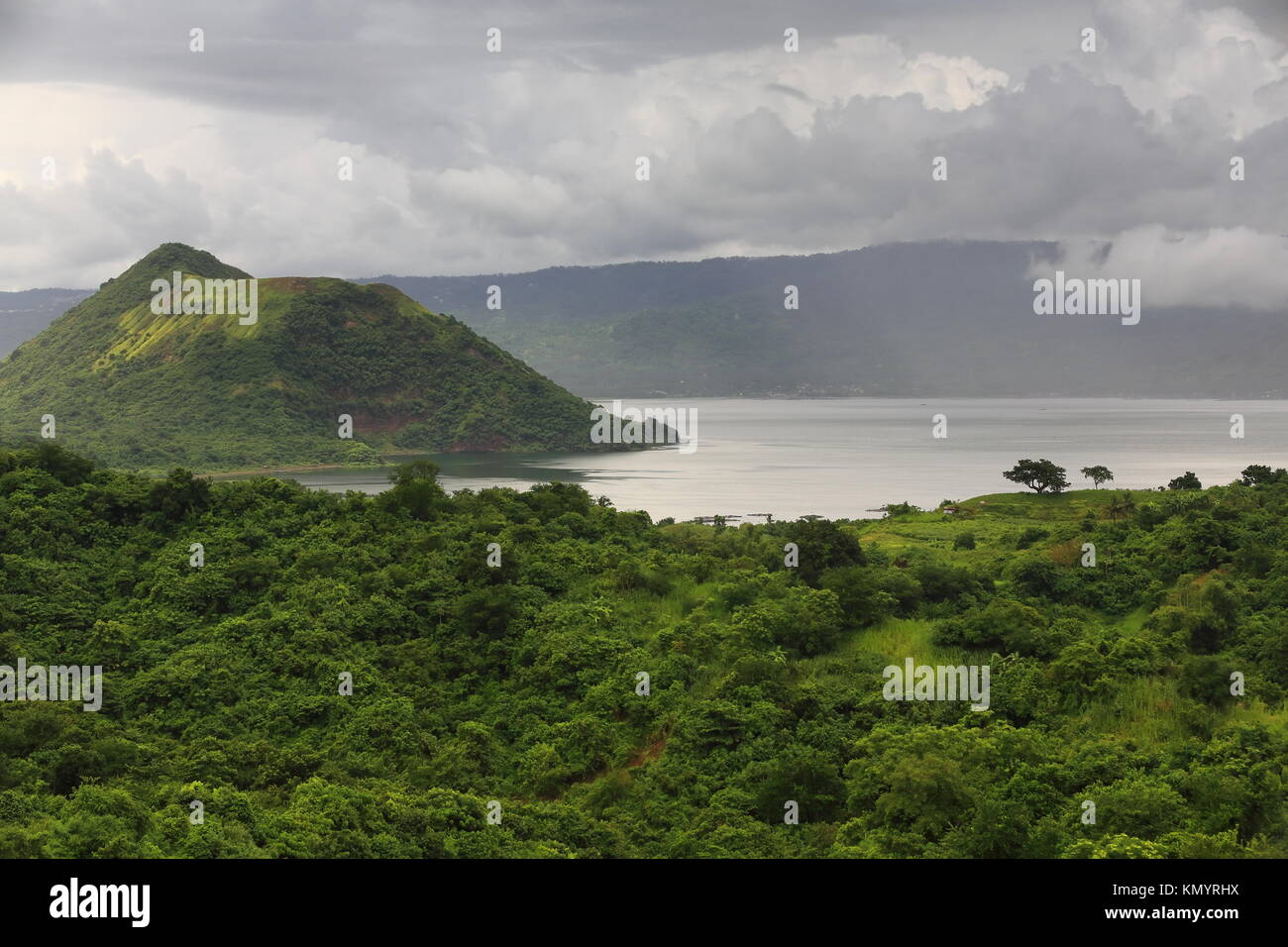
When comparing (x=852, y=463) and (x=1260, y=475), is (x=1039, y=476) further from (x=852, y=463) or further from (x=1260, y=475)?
(x=852, y=463)

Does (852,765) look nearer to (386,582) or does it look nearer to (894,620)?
(894,620)

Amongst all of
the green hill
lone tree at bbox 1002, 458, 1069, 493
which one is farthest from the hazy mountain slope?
lone tree at bbox 1002, 458, 1069, 493

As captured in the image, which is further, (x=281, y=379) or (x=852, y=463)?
(x=281, y=379)

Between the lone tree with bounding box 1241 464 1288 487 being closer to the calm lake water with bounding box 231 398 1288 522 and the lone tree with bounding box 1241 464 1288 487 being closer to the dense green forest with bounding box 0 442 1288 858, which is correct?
the dense green forest with bounding box 0 442 1288 858

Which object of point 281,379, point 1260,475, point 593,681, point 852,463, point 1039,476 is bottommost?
point 593,681

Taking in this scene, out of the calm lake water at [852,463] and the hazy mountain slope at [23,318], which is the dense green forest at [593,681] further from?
the hazy mountain slope at [23,318]

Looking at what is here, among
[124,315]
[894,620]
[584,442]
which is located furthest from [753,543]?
[124,315]

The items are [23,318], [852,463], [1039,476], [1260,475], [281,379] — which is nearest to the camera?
[1260,475]

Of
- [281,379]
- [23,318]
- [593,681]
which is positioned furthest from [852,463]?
[23,318]
